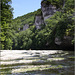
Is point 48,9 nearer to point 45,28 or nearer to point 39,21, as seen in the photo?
point 45,28

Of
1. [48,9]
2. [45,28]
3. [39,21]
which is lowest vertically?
[45,28]

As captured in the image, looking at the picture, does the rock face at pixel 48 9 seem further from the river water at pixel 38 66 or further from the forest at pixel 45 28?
the river water at pixel 38 66

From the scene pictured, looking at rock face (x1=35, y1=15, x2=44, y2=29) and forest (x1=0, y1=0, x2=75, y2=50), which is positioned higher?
rock face (x1=35, y1=15, x2=44, y2=29)

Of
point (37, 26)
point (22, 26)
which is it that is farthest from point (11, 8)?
point (22, 26)

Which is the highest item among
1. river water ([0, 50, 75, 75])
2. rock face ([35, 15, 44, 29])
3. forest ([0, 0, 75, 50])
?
rock face ([35, 15, 44, 29])

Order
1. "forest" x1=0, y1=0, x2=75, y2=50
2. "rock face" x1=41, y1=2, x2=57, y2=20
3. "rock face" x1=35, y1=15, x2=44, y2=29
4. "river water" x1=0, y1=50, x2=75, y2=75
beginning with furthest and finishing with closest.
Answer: "rock face" x1=35, y1=15, x2=44, y2=29 → "rock face" x1=41, y1=2, x2=57, y2=20 → "forest" x1=0, y1=0, x2=75, y2=50 → "river water" x1=0, y1=50, x2=75, y2=75

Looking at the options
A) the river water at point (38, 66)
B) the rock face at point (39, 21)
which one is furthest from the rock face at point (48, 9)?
the river water at point (38, 66)

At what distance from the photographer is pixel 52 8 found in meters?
41.8

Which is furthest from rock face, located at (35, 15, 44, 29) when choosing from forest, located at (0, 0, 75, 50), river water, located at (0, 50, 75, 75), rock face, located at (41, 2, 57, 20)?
river water, located at (0, 50, 75, 75)

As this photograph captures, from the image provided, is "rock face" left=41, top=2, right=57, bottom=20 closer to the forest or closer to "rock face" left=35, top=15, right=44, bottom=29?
the forest

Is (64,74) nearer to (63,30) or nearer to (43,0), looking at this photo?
(63,30)

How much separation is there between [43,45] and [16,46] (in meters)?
24.1

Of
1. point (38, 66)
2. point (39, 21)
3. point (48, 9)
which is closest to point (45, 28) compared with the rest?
point (48, 9)

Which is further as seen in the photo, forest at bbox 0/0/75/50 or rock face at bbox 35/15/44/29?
rock face at bbox 35/15/44/29
